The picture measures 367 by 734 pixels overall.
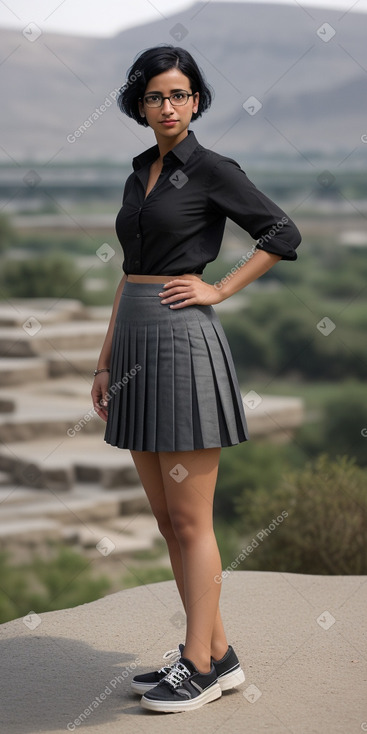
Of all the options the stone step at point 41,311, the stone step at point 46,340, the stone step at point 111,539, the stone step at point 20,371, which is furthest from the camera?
the stone step at point 41,311

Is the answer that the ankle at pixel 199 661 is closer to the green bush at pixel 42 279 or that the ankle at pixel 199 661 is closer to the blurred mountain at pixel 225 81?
the green bush at pixel 42 279

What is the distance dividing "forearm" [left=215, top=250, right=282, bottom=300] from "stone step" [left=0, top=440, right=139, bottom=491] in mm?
12056

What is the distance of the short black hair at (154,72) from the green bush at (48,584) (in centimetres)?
708

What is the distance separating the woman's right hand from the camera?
102 inches

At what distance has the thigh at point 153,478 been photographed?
2.47 meters

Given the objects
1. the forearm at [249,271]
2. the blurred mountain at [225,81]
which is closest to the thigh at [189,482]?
the forearm at [249,271]

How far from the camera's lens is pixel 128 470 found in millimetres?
15195

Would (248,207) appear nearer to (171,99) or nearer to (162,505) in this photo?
(171,99)

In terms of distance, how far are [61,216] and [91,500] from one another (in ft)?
98.7

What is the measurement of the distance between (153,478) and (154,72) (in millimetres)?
978

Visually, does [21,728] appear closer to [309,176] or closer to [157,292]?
[157,292]

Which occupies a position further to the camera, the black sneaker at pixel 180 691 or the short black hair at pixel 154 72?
the black sneaker at pixel 180 691

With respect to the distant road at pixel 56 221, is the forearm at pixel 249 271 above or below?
above

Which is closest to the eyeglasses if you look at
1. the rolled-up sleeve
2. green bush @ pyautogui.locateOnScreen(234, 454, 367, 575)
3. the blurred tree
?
the rolled-up sleeve
